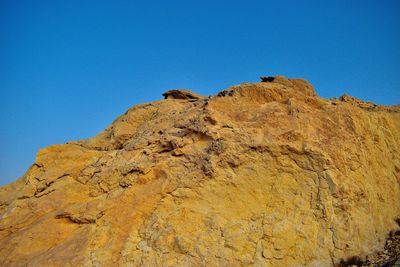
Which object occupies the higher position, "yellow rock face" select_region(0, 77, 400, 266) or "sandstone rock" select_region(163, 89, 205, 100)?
"sandstone rock" select_region(163, 89, 205, 100)

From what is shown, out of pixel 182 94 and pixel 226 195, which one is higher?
pixel 182 94

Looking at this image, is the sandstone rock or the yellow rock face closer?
the yellow rock face

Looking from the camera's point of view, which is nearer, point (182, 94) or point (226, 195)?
point (226, 195)

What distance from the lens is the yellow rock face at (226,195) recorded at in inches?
327

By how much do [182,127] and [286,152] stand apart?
3353mm

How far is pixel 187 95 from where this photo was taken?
15328 millimetres

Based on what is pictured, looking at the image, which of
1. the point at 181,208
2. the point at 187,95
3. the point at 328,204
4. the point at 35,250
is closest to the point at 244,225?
the point at 181,208

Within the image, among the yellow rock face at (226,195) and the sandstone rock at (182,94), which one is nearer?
the yellow rock face at (226,195)

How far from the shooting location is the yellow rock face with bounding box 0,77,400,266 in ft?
27.2

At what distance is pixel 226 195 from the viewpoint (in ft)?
29.5

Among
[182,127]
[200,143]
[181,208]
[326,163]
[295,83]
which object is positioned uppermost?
[295,83]

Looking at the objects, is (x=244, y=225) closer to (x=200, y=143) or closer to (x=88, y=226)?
(x=200, y=143)

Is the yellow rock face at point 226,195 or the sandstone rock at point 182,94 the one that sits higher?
the sandstone rock at point 182,94

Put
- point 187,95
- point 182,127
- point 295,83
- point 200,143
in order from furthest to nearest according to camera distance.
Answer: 1. point 187,95
2. point 295,83
3. point 182,127
4. point 200,143
